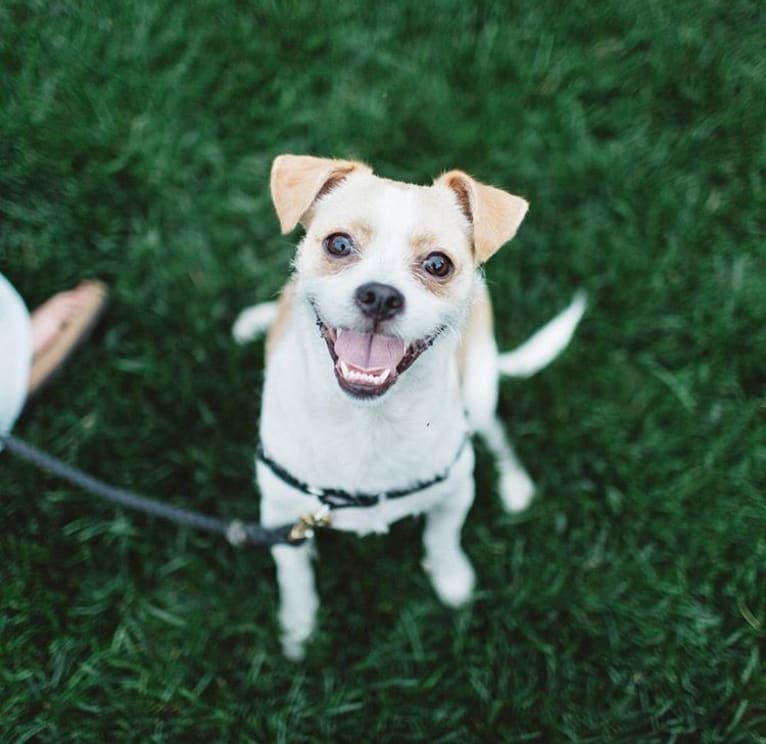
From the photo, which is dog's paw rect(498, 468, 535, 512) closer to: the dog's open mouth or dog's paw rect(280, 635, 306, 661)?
dog's paw rect(280, 635, 306, 661)

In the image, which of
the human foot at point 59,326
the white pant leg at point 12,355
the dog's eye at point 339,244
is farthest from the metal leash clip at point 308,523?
the human foot at point 59,326

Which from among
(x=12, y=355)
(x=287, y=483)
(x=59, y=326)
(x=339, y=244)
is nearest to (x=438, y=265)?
(x=339, y=244)

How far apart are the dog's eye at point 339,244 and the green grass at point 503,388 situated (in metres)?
1.52

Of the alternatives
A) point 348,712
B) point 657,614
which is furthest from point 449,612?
point 657,614

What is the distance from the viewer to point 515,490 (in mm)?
3678

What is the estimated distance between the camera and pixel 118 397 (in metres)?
3.71

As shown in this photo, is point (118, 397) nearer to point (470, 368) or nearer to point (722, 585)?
point (470, 368)

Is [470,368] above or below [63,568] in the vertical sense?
above

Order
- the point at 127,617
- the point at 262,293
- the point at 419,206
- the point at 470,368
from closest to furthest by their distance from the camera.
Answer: the point at 419,206
the point at 470,368
the point at 127,617
the point at 262,293

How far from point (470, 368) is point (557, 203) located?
1537mm

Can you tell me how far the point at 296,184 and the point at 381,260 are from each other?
0.36 metres

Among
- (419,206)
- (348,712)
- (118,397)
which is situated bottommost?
(348,712)

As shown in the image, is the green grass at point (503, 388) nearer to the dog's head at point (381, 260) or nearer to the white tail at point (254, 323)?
the white tail at point (254, 323)

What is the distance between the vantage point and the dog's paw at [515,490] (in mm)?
3662
